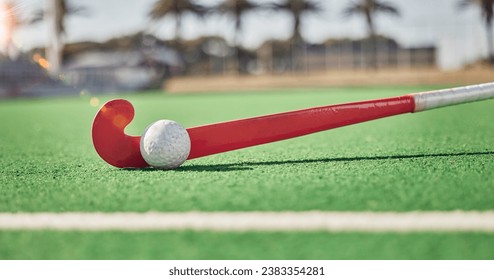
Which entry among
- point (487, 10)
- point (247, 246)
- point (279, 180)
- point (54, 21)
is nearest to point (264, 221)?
point (247, 246)

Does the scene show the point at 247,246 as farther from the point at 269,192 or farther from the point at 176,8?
the point at 176,8

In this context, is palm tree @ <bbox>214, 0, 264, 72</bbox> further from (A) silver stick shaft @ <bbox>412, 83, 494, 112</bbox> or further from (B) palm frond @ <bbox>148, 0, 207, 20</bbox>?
(A) silver stick shaft @ <bbox>412, 83, 494, 112</bbox>

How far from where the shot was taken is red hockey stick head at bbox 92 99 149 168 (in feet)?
11.9

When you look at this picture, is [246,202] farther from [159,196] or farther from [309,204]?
[159,196]

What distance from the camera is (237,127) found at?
3.71 metres

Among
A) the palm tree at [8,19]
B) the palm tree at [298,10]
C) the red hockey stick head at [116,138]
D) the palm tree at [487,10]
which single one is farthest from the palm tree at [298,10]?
the red hockey stick head at [116,138]

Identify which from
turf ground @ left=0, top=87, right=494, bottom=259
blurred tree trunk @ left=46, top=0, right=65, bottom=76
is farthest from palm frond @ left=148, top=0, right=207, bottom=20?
turf ground @ left=0, top=87, right=494, bottom=259

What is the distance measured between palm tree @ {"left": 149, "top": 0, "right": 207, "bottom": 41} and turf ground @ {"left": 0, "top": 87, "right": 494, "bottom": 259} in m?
49.7

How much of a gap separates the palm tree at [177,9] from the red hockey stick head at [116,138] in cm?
5125

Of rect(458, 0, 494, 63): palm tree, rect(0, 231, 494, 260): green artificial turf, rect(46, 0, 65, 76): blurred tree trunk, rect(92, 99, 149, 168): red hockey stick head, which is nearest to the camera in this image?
rect(0, 231, 494, 260): green artificial turf

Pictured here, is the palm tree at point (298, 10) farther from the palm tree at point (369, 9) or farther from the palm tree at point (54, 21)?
the palm tree at point (54, 21)

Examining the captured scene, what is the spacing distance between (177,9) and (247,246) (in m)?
53.6

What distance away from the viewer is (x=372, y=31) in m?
43.6

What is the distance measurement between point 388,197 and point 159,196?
3.77ft
